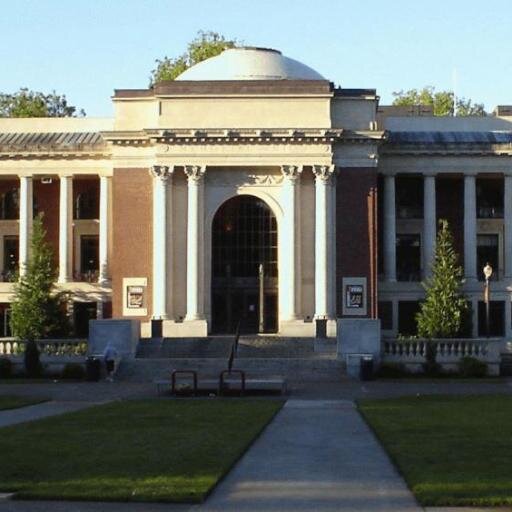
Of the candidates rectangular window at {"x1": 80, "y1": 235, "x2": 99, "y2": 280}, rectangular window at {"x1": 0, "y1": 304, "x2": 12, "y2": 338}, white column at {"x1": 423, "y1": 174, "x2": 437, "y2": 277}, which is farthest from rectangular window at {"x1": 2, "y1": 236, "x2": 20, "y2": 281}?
A: white column at {"x1": 423, "y1": 174, "x2": 437, "y2": 277}

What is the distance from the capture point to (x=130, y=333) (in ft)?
184

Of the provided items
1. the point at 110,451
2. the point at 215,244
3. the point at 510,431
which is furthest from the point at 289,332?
the point at 110,451

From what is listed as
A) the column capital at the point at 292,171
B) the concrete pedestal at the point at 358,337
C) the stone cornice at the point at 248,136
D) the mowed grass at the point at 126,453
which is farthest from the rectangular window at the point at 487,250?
the mowed grass at the point at 126,453

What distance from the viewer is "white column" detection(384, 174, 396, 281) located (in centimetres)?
6719

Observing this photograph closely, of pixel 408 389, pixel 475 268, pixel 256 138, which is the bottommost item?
pixel 408 389

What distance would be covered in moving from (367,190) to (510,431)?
4005 centimetres

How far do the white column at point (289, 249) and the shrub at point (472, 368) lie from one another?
1206 centimetres

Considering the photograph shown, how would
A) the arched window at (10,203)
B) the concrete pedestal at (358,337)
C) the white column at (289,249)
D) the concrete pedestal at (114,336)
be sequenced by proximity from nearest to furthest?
the concrete pedestal at (358,337) → the concrete pedestal at (114,336) → the white column at (289,249) → the arched window at (10,203)

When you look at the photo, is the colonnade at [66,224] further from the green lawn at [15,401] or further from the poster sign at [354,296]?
the green lawn at [15,401]

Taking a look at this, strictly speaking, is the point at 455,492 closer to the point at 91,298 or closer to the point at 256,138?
the point at 256,138

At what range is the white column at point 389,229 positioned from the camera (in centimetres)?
6719

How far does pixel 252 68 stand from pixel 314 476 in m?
51.4

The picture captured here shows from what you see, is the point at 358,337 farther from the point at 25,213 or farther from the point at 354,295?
the point at 25,213

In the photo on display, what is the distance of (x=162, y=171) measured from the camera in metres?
62.9
